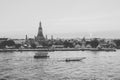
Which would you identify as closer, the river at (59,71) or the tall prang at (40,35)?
the river at (59,71)

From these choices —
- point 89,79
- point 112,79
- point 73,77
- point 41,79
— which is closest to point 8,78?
point 41,79

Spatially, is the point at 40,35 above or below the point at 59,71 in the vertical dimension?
above

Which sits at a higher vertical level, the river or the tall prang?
the tall prang

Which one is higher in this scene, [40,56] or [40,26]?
[40,26]

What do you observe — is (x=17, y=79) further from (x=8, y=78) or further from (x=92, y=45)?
(x=92, y=45)

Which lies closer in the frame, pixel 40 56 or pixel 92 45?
pixel 40 56

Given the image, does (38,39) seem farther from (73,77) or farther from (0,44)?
(73,77)

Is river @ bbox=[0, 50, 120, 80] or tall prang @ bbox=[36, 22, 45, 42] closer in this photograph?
river @ bbox=[0, 50, 120, 80]

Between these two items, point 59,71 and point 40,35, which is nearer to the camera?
point 59,71

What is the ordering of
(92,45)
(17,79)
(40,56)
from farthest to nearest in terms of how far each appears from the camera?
1. (92,45)
2. (40,56)
3. (17,79)

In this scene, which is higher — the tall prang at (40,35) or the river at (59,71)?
the tall prang at (40,35)

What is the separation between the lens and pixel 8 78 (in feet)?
91.1

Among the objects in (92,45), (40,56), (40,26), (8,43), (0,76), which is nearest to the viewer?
(0,76)

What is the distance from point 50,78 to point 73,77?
292cm
